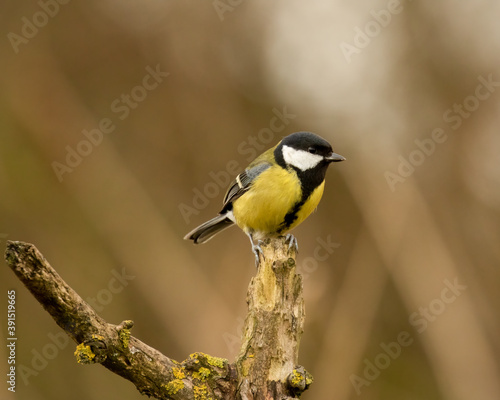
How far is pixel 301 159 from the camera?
362cm

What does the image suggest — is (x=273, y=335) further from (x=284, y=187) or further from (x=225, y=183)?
(x=225, y=183)

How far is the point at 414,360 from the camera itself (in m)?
5.36

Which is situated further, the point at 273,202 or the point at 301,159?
the point at 301,159

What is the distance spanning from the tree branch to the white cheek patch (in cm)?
101

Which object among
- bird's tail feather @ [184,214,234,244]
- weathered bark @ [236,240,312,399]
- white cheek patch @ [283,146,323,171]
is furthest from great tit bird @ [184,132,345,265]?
weathered bark @ [236,240,312,399]

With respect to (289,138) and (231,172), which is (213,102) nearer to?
(231,172)

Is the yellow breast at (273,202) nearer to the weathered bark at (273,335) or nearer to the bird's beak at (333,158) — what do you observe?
the bird's beak at (333,158)

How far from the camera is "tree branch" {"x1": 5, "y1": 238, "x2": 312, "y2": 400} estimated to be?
1808mm

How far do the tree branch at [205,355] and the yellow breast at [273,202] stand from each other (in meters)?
0.77

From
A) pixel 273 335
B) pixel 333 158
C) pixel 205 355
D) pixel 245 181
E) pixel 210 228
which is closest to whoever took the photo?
pixel 205 355

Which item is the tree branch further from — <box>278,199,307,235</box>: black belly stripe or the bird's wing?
the bird's wing

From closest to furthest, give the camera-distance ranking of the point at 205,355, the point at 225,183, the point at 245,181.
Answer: the point at 205,355, the point at 245,181, the point at 225,183

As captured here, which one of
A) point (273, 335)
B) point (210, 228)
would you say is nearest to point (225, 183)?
point (210, 228)

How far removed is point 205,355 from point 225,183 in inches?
140
